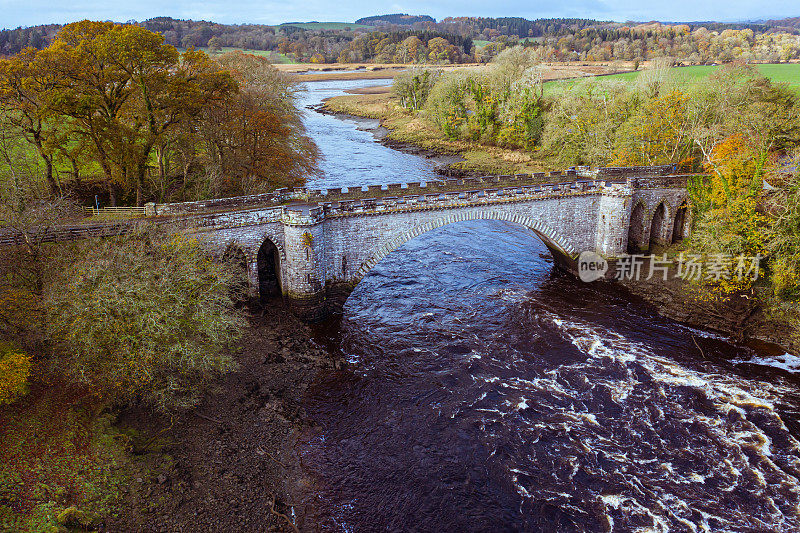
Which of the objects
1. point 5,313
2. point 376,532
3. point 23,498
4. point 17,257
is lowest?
point 376,532

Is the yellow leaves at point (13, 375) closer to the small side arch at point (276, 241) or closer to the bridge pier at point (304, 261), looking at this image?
the small side arch at point (276, 241)

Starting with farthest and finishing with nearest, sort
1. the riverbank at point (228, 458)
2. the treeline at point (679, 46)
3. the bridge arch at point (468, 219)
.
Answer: the treeline at point (679, 46) < the bridge arch at point (468, 219) < the riverbank at point (228, 458)

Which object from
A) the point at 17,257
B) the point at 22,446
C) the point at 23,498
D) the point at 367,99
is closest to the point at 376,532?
the point at 23,498

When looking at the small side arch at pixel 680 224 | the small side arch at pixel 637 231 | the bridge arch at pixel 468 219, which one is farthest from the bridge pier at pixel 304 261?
the small side arch at pixel 680 224

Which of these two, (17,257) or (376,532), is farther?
(17,257)

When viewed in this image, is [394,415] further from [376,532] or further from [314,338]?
[314,338]

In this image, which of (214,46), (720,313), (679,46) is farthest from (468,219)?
(214,46)

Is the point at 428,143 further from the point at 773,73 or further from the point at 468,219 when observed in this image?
the point at 468,219

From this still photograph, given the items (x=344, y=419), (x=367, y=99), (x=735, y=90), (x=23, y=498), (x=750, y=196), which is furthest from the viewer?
(x=367, y=99)
